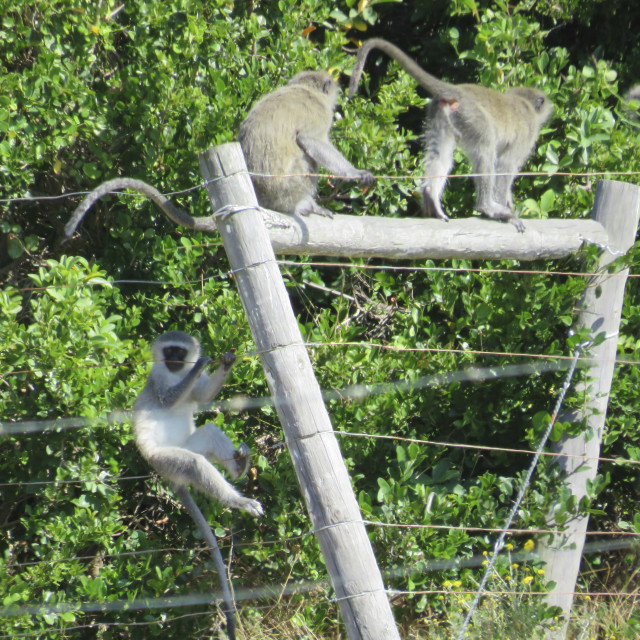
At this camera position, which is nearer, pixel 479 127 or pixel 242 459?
pixel 242 459

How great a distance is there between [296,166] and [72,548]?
2389mm

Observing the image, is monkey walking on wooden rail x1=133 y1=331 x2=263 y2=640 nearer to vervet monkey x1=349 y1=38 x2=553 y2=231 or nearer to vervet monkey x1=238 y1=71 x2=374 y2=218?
vervet monkey x1=238 y1=71 x2=374 y2=218

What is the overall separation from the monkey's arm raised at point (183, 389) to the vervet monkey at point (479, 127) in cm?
185

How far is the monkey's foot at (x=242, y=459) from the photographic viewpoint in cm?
401

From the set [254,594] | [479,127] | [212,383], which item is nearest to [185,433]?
[212,383]

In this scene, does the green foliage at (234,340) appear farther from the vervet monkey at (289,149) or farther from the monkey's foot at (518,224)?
the vervet monkey at (289,149)

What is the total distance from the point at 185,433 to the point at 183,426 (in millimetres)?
41

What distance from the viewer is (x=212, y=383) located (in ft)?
13.7

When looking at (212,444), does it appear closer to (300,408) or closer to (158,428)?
(158,428)

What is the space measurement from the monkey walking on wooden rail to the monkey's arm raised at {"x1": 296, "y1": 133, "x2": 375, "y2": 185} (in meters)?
1.16

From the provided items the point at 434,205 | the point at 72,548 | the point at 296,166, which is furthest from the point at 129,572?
the point at 434,205

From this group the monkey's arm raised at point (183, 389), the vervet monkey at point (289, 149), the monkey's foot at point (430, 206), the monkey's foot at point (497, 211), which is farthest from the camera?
the monkey's foot at point (430, 206)

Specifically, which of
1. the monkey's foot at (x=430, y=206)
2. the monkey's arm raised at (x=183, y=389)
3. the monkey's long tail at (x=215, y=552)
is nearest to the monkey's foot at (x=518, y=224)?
the monkey's foot at (x=430, y=206)

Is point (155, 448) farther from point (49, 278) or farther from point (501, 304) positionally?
point (501, 304)
